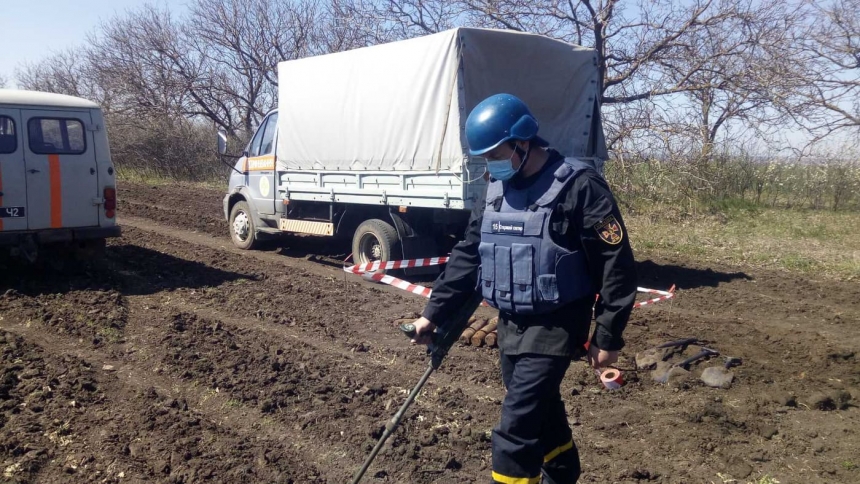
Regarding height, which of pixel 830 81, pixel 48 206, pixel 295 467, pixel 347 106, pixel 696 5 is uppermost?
pixel 696 5

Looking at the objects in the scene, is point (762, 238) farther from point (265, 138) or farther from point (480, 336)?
point (265, 138)

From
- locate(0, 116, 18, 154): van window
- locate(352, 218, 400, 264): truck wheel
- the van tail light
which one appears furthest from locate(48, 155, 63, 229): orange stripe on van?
locate(352, 218, 400, 264): truck wheel

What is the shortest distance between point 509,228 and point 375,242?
684 centimetres

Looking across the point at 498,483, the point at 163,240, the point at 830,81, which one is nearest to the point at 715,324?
the point at 498,483

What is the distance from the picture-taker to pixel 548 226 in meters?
2.94

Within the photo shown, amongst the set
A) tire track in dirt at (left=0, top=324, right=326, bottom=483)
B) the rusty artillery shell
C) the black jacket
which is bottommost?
tire track in dirt at (left=0, top=324, right=326, bottom=483)

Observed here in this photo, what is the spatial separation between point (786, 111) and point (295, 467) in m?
15.2

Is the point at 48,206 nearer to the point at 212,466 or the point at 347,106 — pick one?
the point at 347,106

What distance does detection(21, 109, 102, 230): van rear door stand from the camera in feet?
26.8

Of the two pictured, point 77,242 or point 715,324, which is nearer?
point 715,324

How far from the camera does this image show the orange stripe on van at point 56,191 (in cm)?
827

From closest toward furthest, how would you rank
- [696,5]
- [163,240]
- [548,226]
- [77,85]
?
1. [548,226]
2. [163,240]
3. [696,5]
4. [77,85]

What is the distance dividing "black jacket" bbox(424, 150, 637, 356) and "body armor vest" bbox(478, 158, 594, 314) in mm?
42

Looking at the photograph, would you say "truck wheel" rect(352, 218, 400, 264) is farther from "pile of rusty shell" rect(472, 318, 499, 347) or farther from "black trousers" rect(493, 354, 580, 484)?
"black trousers" rect(493, 354, 580, 484)
